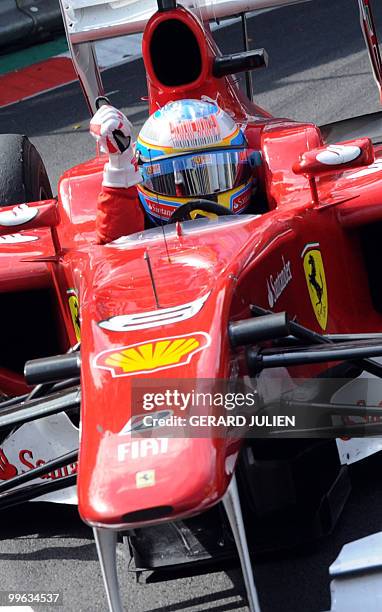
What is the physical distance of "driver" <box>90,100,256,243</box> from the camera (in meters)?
4.87

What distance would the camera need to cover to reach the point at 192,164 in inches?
196

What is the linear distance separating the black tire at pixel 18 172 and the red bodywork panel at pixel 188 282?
66 cm

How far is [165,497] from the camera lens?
3312 millimetres

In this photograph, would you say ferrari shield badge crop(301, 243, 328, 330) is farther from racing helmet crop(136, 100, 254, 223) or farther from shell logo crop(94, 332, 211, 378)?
shell logo crop(94, 332, 211, 378)

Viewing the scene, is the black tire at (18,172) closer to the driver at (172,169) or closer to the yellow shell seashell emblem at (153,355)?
the driver at (172,169)

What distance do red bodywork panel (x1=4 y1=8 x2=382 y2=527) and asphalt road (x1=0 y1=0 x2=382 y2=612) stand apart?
29.0 inches

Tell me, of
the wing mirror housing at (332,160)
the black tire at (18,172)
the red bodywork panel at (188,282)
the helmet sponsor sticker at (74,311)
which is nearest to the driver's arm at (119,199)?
the red bodywork panel at (188,282)

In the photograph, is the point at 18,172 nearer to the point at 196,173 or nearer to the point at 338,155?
the point at 196,173

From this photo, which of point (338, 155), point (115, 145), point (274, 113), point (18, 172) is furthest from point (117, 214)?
point (274, 113)

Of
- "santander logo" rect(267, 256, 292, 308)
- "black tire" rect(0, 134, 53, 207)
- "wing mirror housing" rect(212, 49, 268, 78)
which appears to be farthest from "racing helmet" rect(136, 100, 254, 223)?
"black tire" rect(0, 134, 53, 207)

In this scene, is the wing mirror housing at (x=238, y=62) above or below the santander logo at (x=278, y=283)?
above

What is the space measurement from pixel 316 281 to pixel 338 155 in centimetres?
51

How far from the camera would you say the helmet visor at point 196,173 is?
4984mm

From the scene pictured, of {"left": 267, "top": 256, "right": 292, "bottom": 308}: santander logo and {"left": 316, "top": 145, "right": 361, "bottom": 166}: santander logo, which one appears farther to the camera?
{"left": 316, "top": 145, "right": 361, "bottom": 166}: santander logo
